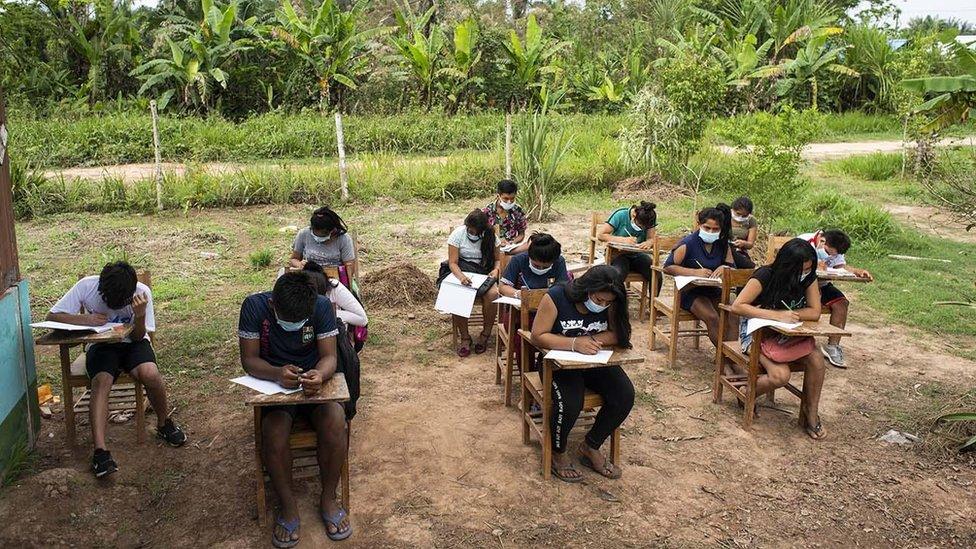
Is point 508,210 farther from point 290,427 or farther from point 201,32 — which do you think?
point 201,32

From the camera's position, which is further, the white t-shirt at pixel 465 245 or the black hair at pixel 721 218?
the white t-shirt at pixel 465 245

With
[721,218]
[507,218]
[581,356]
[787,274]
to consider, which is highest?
[721,218]

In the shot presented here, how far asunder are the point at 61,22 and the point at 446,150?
10632 mm

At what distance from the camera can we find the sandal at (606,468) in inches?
196

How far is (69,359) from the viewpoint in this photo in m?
5.11

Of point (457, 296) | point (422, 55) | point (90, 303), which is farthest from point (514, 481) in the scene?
point (422, 55)

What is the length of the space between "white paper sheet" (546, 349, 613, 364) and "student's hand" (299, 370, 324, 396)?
1411 mm

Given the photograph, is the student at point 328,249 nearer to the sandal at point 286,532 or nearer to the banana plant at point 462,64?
the sandal at point 286,532

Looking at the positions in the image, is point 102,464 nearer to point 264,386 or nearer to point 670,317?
point 264,386

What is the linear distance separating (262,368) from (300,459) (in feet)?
1.92

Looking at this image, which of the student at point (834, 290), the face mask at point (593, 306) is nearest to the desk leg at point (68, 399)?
the face mask at point (593, 306)

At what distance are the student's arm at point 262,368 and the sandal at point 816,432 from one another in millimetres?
3702

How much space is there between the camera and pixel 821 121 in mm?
10445

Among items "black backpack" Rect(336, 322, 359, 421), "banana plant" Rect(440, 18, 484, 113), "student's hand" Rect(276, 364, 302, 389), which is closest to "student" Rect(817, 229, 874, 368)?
"black backpack" Rect(336, 322, 359, 421)
